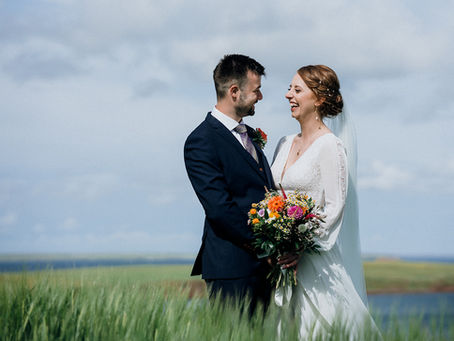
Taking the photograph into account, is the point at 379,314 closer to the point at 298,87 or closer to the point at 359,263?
the point at 359,263

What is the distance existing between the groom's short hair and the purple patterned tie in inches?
12.8

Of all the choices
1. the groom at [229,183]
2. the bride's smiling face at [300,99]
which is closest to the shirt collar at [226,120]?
the groom at [229,183]

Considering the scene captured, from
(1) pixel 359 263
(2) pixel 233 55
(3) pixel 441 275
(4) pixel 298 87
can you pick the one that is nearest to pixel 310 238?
(1) pixel 359 263

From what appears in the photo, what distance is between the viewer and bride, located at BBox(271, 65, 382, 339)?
4.31m

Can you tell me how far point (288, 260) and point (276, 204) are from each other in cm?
56

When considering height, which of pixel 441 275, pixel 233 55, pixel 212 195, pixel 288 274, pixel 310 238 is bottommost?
pixel 441 275

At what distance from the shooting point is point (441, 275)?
3738 centimetres

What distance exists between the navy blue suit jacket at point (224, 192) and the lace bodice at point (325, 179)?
0.30 meters

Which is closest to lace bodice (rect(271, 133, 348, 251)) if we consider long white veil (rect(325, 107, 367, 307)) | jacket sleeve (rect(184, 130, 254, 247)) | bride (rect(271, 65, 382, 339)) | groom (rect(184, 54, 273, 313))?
bride (rect(271, 65, 382, 339))

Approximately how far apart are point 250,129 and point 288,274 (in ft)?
4.95

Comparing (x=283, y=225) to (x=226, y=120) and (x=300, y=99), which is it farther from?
(x=300, y=99)

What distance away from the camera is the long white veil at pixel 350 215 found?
4863 mm

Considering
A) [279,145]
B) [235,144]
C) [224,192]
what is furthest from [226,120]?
[279,145]

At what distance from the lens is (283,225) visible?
3955 mm
